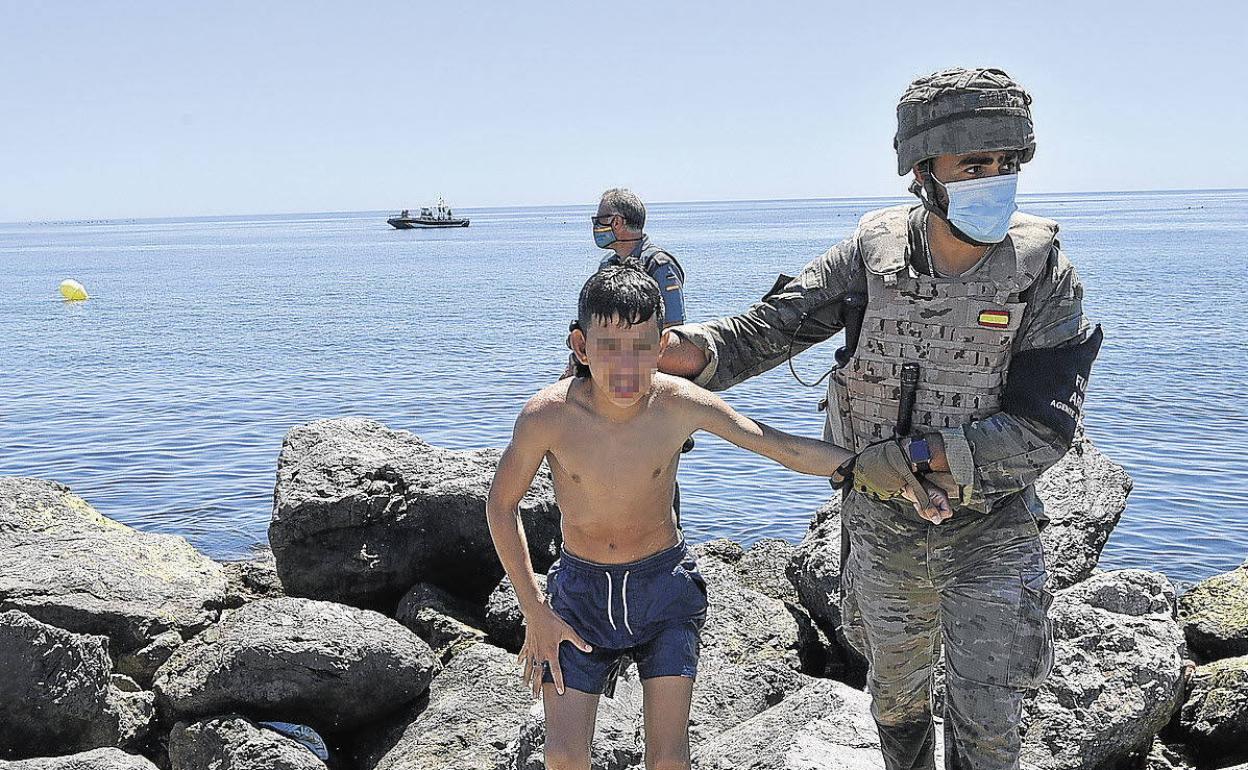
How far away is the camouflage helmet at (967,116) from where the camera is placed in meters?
A: 3.94

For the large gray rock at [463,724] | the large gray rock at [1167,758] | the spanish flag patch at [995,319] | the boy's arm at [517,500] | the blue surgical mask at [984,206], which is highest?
the blue surgical mask at [984,206]

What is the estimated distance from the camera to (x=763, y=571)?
9141mm

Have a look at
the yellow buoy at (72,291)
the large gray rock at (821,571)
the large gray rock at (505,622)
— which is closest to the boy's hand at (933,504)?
the large gray rock at (821,571)

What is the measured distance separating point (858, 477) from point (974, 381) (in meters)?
0.51

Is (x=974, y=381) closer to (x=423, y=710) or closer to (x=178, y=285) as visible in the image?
(x=423, y=710)

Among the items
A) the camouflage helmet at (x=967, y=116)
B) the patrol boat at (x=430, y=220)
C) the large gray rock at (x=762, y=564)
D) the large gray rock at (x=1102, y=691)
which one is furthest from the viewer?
the patrol boat at (x=430, y=220)

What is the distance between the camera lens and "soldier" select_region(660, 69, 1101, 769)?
12.9 ft

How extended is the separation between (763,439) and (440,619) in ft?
13.4

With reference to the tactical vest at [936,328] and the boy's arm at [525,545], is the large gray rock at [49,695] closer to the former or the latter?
the boy's arm at [525,545]

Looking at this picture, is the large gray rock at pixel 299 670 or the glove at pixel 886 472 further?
the large gray rock at pixel 299 670

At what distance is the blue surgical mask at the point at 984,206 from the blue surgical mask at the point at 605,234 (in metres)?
4.23

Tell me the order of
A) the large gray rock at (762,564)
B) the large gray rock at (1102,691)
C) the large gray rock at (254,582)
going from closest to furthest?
the large gray rock at (1102,691) < the large gray rock at (762,564) < the large gray rock at (254,582)

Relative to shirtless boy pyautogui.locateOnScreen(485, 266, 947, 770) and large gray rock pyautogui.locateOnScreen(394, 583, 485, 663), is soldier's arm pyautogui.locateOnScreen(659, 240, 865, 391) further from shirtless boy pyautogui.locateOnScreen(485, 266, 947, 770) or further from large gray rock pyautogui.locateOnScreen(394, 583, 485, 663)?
large gray rock pyautogui.locateOnScreen(394, 583, 485, 663)

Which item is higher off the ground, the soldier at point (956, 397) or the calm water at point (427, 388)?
the soldier at point (956, 397)
